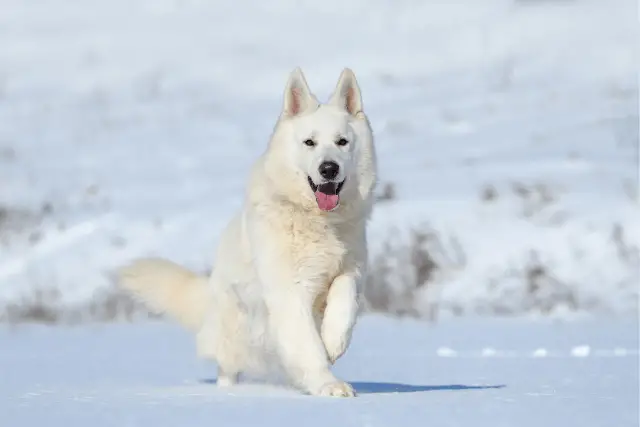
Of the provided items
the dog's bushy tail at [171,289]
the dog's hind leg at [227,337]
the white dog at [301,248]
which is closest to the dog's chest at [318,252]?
the white dog at [301,248]

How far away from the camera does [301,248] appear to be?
231 inches

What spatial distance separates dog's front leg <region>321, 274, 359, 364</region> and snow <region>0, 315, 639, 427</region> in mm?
282

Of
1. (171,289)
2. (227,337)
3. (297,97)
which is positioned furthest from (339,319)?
(171,289)

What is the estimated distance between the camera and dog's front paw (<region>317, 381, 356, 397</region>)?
5.33 metres

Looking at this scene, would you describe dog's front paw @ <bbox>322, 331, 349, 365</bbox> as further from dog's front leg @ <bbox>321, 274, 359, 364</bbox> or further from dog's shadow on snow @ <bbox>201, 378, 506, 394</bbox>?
dog's shadow on snow @ <bbox>201, 378, 506, 394</bbox>

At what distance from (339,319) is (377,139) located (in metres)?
15.7

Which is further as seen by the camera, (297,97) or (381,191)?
(381,191)

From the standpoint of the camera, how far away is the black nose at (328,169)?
5.79 meters

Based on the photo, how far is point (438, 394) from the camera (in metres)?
5.52

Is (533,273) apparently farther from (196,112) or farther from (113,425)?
(196,112)

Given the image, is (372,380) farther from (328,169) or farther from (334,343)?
(328,169)

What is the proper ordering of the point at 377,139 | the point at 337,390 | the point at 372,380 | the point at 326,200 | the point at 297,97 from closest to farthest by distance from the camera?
the point at 337,390, the point at 326,200, the point at 297,97, the point at 372,380, the point at 377,139

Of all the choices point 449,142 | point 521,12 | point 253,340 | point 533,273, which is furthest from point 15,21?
point 253,340

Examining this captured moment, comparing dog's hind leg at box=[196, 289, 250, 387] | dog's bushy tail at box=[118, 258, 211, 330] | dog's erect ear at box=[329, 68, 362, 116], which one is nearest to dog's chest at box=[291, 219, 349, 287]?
dog's hind leg at box=[196, 289, 250, 387]
